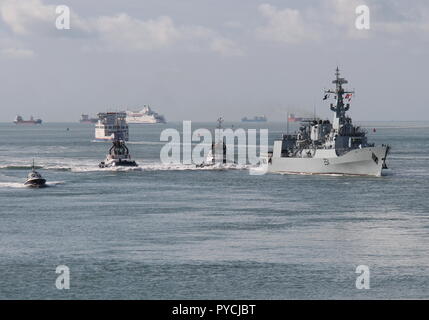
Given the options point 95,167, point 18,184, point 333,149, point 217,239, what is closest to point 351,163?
point 333,149

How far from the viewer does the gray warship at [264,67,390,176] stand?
105 meters

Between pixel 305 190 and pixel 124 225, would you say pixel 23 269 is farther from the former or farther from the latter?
pixel 305 190

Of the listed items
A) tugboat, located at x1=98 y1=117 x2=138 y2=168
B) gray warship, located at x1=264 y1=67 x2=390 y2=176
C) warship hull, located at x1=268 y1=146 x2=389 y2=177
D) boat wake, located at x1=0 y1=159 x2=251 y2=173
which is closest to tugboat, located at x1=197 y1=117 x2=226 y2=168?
boat wake, located at x1=0 y1=159 x2=251 y2=173

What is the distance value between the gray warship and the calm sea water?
321cm

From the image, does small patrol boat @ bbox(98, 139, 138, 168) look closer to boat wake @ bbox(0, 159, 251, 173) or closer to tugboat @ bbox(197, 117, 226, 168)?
boat wake @ bbox(0, 159, 251, 173)

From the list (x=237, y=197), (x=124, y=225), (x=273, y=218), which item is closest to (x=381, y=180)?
(x=237, y=197)

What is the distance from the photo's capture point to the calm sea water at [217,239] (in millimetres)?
43625

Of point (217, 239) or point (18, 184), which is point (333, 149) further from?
point (217, 239)

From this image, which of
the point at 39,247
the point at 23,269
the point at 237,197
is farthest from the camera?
the point at 237,197

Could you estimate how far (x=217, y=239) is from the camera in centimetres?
5716

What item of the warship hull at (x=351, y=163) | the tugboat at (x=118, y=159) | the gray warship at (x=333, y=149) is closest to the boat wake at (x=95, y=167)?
the tugboat at (x=118, y=159)

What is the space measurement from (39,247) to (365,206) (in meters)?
33.3

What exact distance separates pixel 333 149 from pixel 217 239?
5173 cm

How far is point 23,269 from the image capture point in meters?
47.7
